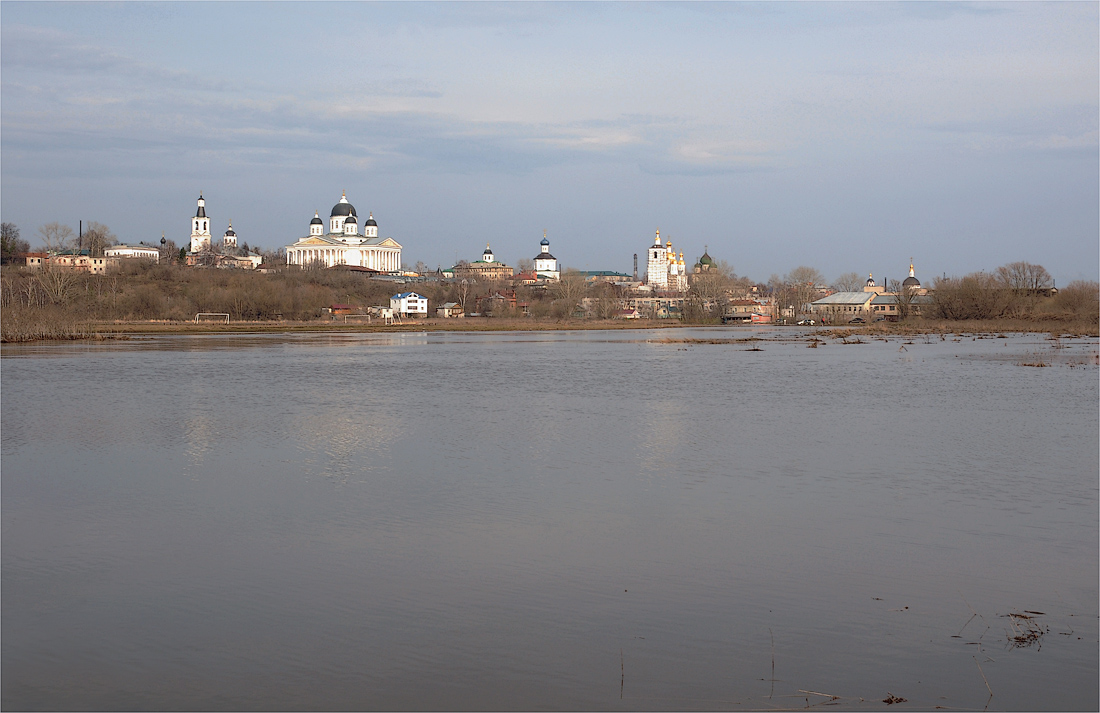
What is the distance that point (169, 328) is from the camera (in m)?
59.7

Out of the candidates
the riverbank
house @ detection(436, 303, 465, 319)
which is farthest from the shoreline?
house @ detection(436, 303, 465, 319)

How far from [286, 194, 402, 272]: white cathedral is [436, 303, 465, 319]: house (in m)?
31.4

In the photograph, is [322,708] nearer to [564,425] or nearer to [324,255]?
[564,425]

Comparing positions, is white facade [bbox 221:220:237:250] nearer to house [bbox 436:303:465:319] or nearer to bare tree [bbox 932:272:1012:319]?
house [bbox 436:303:465:319]

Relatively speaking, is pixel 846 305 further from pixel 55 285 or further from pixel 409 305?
pixel 55 285

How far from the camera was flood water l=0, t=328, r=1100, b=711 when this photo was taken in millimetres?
4922

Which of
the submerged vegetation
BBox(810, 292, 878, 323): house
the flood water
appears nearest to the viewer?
the flood water

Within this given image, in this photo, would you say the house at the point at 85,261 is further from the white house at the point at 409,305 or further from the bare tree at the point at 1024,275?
the bare tree at the point at 1024,275

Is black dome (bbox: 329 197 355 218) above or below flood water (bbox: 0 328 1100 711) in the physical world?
above

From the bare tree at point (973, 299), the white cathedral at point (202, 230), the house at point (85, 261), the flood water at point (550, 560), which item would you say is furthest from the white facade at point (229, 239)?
the flood water at point (550, 560)

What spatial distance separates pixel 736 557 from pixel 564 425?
796 cm

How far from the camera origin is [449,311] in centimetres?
9519

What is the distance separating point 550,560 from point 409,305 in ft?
287

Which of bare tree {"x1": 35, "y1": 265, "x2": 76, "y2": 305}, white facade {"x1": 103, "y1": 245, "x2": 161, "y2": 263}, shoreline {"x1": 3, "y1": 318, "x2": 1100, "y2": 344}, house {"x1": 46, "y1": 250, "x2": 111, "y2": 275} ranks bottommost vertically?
shoreline {"x1": 3, "y1": 318, "x2": 1100, "y2": 344}
